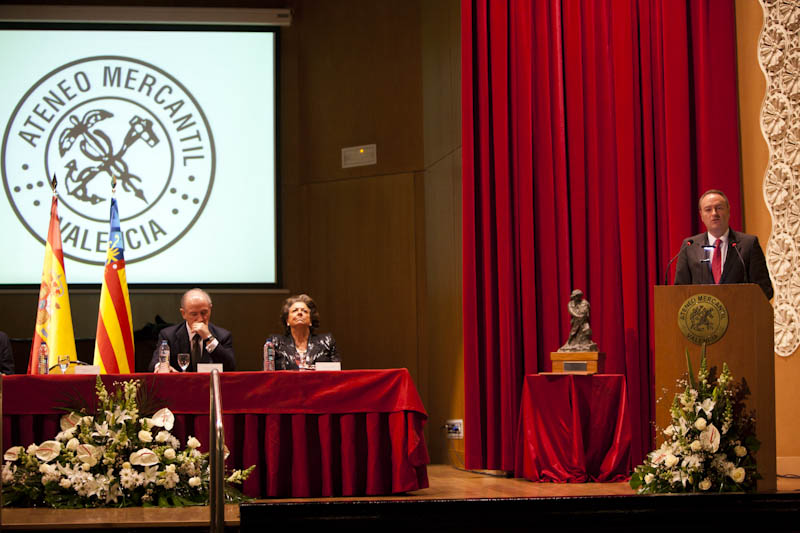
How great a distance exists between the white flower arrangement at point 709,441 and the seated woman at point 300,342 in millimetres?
2020

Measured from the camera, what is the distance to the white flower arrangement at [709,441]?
151 inches

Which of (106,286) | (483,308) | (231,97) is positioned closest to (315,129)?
(231,97)

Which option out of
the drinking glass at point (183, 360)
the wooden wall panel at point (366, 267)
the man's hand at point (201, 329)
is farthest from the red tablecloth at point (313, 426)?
the wooden wall panel at point (366, 267)

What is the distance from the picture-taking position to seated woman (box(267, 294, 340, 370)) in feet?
17.2

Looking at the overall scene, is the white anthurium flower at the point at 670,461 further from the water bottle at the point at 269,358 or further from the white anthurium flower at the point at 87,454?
the white anthurium flower at the point at 87,454

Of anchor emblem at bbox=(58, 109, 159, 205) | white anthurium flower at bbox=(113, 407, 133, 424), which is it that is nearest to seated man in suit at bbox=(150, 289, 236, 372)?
white anthurium flower at bbox=(113, 407, 133, 424)

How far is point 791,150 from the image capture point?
546 centimetres

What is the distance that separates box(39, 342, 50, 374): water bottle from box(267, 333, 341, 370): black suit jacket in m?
1.17

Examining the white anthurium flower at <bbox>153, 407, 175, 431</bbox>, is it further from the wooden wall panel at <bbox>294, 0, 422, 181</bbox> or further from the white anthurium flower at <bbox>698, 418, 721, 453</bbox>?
the wooden wall panel at <bbox>294, 0, 422, 181</bbox>

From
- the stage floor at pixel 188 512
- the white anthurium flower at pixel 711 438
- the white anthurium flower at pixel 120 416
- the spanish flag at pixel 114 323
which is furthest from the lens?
the spanish flag at pixel 114 323

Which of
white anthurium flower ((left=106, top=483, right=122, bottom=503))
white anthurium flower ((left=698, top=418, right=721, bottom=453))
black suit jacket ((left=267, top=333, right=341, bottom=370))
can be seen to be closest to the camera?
white anthurium flower ((left=698, top=418, right=721, bottom=453))

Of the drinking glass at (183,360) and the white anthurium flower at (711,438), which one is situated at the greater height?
the drinking glass at (183,360)

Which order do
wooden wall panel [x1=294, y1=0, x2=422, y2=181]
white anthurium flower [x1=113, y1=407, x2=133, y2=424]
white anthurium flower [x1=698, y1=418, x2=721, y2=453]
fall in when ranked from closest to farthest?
white anthurium flower [x1=698, y1=418, x2=721, y2=453] → white anthurium flower [x1=113, y1=407, x2=133, y2=424] → wooden wall panel [x1=294, y1=0, x2=422, y2=181]

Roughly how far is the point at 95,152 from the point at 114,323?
2597mm
